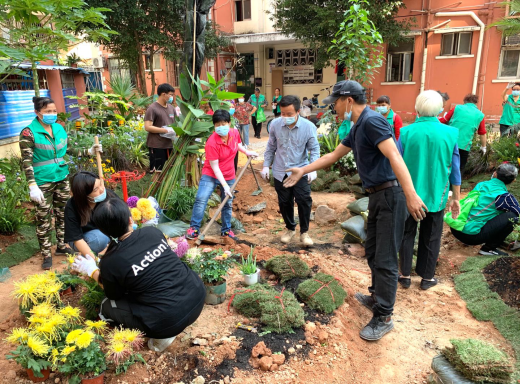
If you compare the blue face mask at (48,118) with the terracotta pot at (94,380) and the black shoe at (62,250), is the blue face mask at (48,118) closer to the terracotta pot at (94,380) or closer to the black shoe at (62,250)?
the black shoe at (62,250)

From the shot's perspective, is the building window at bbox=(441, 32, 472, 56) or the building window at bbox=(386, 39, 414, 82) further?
the building window at bbox=(386, 39, 414, 82)

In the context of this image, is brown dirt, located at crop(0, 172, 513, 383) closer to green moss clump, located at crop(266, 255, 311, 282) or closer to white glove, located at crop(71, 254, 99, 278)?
green moss clump, located at crop(266, 255, 311, 282)

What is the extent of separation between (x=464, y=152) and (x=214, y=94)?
4205 mm

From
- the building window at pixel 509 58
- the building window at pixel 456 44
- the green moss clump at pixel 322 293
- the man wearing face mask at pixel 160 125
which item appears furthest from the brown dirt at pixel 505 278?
the building window at pixel 456 44

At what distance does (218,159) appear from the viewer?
177 inches

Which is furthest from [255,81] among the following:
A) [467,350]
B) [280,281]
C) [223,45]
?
[467,350]

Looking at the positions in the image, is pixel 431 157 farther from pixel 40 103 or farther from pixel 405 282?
pixel 40 103

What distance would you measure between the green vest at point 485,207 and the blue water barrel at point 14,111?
7939 mm

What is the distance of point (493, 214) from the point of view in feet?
13.4

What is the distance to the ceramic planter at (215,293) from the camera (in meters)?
3.05

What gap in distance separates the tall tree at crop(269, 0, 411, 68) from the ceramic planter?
1045cm

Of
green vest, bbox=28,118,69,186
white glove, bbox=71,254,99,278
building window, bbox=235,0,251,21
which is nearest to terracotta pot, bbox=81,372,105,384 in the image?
white glove, bbox=71,254,99,278

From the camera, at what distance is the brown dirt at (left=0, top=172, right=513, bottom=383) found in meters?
2.36

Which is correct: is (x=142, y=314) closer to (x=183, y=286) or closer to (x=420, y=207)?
(x=183, y=286)
